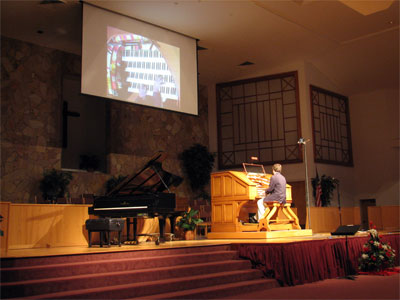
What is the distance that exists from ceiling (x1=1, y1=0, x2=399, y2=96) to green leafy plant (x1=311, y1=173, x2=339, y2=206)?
12.3 feet

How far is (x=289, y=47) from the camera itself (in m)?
13.1

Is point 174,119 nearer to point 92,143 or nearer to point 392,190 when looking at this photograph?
point 92,143

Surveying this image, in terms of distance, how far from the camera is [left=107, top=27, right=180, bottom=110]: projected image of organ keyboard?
10.5 m

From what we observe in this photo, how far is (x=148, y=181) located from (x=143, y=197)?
0.37 m

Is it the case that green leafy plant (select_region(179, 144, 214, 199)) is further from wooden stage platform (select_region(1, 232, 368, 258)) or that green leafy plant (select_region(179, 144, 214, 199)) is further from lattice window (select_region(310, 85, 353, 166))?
wooden stage platform (select_region(1, 232, 368, 258))

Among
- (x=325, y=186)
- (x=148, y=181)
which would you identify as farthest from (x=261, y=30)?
(x=148, y=181)

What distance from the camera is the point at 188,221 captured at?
928 centimetres

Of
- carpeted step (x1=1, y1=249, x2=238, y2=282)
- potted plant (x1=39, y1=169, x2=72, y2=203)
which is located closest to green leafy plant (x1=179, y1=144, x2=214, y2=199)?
potted plant (x1=39, y1=169, x2=72, y2=203)

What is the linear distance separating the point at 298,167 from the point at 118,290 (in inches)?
378

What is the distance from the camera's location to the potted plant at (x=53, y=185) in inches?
429

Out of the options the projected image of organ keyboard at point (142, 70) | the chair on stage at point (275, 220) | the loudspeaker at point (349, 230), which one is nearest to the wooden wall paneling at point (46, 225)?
the chair on stage at point (275, 220)

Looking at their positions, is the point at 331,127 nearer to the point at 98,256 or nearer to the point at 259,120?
the point at 259,120

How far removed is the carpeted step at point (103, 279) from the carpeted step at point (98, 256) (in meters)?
0.30

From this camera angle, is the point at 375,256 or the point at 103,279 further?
the point at 375,256
